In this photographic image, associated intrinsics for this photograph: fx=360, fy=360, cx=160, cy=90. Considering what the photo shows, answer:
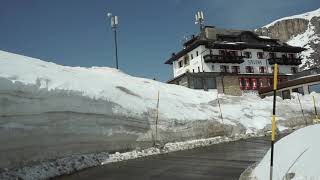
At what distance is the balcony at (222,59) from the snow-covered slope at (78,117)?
35370mm

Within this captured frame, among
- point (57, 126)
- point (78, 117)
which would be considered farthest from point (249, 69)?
point (57, 126)

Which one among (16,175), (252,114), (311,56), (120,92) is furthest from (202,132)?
(311,56)

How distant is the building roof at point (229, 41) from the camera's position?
6325 centimetres

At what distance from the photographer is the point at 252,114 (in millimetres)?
28875

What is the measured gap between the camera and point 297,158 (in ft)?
22.2

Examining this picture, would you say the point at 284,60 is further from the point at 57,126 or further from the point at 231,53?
the point at 57,126

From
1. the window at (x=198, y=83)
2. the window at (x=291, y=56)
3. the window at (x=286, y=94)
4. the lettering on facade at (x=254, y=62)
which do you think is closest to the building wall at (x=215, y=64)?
the lettering on facade at (x=254, y=62)

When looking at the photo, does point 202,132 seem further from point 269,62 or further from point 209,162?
point 269,62

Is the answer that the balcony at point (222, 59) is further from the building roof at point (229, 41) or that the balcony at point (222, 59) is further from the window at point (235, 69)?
the building roof at point (229, 41)

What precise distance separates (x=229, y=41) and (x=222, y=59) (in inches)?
243

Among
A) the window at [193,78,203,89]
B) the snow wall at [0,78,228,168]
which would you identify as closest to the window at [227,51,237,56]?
the window at [193,78,203,89]

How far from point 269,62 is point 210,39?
13.3 meters

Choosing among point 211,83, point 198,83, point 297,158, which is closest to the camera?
point 297,158

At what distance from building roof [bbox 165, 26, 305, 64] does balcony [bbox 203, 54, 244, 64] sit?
79.7 inches
